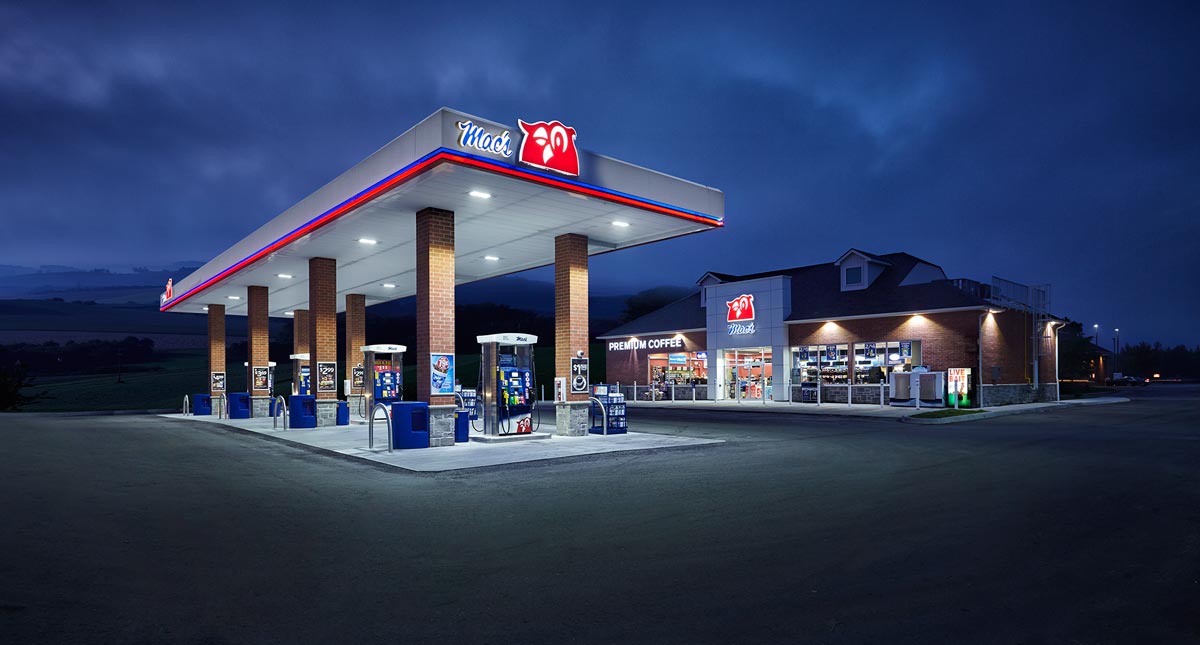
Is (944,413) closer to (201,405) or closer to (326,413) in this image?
(326,413)

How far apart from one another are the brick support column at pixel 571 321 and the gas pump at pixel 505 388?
945mm

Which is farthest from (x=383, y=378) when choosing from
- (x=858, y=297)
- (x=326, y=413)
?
(x=858, y=297)

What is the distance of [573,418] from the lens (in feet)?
58.6

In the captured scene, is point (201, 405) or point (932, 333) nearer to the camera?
point (932, 333)

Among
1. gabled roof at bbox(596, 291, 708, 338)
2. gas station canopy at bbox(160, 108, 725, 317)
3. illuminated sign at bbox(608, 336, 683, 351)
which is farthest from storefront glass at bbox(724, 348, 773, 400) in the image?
gas station canopy at bbox(160, 108, 725, 317)

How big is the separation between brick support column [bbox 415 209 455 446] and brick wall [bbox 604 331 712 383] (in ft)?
82.7

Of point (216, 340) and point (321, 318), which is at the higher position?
point (321, 318)

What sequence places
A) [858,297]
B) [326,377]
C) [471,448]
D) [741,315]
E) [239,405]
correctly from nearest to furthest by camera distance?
[471,448], [326,377], [239,405], [858,297], [741,315]

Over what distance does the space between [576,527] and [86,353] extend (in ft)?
325

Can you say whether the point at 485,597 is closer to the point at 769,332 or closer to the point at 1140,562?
the point at 1140,562

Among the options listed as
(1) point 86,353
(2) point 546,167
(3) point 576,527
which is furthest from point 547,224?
(1) point 86,353

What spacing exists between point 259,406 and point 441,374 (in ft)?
54.9

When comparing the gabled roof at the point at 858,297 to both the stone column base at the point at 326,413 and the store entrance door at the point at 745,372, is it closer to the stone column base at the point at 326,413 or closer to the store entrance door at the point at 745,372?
the store entrance door at the point at 745,372

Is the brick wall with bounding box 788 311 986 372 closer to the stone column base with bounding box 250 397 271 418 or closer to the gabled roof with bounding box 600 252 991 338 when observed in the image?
the gabled roof with bounding box 600 252 991 338
